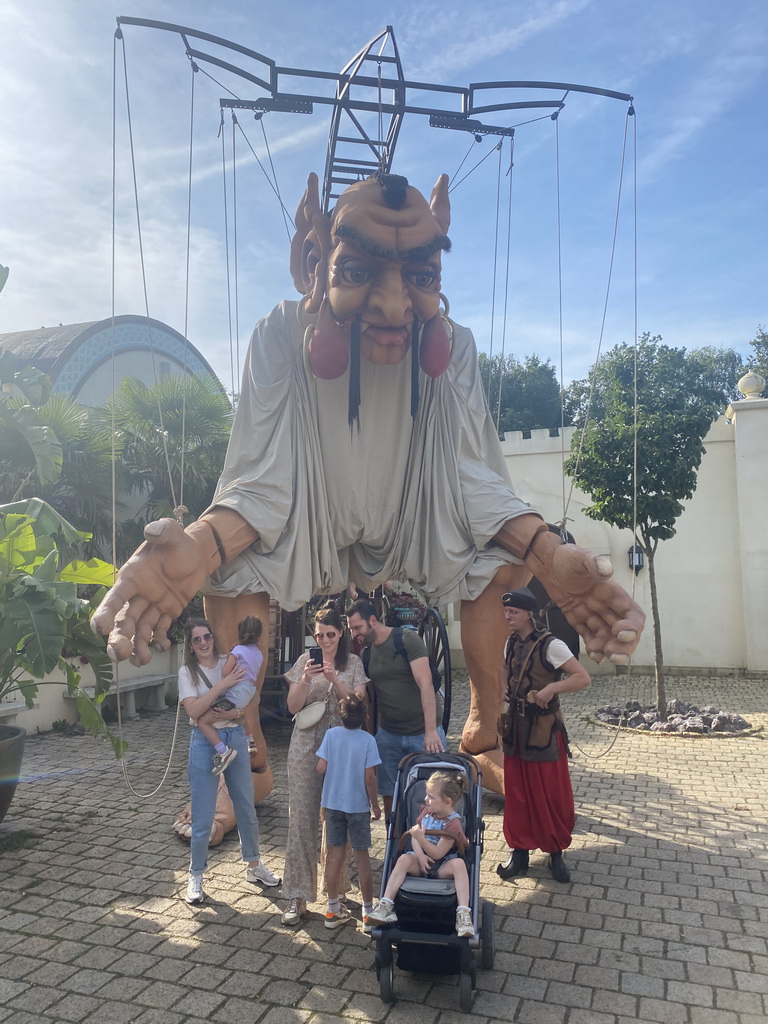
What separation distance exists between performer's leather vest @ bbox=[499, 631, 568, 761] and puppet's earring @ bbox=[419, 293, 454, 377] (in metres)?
1.79

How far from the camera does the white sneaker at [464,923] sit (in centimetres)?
298

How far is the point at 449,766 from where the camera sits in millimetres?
3783

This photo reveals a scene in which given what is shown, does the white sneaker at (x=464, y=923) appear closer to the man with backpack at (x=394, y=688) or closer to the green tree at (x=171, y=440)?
the man with backpack at (x=394, y=688)

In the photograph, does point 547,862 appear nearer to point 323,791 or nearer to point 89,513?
point 323,791

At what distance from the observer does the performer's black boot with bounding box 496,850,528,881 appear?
4332 mm

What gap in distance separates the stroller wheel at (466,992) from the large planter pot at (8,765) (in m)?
3.38

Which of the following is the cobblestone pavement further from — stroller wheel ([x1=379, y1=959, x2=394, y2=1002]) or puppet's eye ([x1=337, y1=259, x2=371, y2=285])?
puppet's eye ([x1=337, y1=259, x2=371, y2=285])

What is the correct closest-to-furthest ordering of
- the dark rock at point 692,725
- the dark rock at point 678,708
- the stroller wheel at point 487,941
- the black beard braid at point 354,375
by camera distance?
the stroller wheel at point 487,941 → the black beard braid at point 354,375 → the dark rock at point 692,725 → the dark rock at point 678,708

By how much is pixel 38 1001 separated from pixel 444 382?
4.09 metres

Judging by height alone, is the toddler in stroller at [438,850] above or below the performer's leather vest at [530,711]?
below

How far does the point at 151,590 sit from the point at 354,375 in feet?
6.22

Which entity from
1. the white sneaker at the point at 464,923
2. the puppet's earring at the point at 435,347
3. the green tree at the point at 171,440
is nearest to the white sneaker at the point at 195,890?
the white sneaker at the point at 464,923

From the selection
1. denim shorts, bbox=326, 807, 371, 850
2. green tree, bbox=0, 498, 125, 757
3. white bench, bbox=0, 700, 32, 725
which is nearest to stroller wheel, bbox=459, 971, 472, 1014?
denim shorts, bbox=326, 807, 371, 850

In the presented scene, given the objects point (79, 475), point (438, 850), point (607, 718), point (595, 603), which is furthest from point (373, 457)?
point (607, 718)
